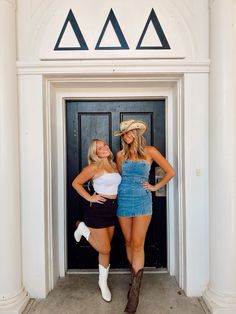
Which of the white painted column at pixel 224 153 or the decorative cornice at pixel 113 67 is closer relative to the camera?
the white painted column at pixel 224 153

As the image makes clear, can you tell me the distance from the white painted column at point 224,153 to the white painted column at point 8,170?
1.61 m

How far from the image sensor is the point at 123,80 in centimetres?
239

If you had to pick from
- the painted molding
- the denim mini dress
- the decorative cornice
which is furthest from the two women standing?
the painted molding

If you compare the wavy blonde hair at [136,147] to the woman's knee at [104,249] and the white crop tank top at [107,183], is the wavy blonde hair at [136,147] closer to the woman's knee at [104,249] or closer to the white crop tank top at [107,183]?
the white crop tank top at [107,183]

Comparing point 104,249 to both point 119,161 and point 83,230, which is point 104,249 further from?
point 119,161

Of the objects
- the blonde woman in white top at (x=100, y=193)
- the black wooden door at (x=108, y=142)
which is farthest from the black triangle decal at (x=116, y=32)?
the blonde woman in white top at (x=100, y=193)

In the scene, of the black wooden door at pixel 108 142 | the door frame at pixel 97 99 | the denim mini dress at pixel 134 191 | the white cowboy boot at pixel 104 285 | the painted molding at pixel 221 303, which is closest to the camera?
the painted molding at pixel 221 303

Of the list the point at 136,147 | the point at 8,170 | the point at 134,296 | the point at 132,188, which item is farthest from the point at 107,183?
the point at 134,296

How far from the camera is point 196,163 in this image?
229 centimetres

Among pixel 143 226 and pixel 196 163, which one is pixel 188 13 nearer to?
pixel 196 163

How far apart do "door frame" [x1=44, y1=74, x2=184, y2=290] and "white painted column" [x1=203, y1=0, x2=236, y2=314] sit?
32 centimetres

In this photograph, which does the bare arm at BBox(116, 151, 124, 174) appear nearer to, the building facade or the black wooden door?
the black wooden door

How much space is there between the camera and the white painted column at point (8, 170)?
211 cm

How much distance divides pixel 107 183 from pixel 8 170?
804 millimetres
